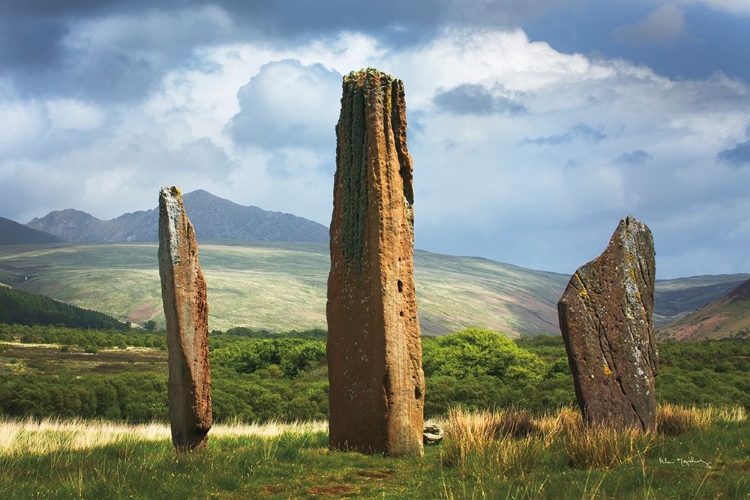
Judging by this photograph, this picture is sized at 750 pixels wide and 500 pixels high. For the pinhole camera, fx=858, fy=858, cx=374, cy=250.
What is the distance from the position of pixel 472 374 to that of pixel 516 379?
2.00 metres

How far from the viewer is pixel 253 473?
11102 millimetres

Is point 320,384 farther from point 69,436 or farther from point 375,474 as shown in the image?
point 375,474

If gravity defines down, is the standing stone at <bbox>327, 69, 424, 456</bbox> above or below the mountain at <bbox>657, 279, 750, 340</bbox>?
above

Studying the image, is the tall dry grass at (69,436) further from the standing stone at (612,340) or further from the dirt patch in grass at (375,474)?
the standing stone at (612,340)

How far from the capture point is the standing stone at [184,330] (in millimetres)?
13758

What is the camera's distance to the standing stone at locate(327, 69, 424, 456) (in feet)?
45.5

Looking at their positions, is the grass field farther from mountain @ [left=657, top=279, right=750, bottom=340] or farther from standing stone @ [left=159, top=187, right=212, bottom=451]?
mountain @ [left=657, top=279, right=750, bottom=340]

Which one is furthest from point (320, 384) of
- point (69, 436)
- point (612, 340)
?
point (612, 340)

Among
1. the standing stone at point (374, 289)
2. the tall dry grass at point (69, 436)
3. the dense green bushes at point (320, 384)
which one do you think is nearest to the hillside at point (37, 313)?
the dense green bushes at point (320, 384)

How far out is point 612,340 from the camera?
13.7 m

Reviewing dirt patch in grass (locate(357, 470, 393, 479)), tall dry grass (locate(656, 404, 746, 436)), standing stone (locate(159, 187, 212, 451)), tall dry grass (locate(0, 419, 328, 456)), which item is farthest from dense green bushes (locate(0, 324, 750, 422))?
dirt patch in grass (locate(357, 470, 393, 479))

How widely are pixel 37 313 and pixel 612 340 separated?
4291 inches

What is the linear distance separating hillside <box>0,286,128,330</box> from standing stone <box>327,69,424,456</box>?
9554 centimetres

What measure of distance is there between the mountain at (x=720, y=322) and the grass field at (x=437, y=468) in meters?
76.2
